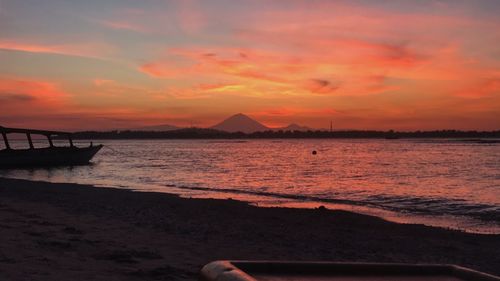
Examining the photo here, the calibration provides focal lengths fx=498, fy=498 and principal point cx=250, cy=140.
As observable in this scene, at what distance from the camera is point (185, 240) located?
10312 mm

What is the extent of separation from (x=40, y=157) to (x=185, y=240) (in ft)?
117

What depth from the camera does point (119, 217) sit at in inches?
535

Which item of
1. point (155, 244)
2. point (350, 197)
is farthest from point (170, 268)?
point (350, 197)

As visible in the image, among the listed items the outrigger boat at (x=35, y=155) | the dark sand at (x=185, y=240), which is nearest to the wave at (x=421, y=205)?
the dark sand at (x=185, y=240)

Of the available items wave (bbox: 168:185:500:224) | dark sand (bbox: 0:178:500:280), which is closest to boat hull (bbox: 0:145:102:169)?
wave (bbox: 168:185:500:224)

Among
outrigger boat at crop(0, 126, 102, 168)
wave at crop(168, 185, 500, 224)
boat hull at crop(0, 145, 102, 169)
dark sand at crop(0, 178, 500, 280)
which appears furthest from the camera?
boat hull at crop(0, 145, 102, 169)

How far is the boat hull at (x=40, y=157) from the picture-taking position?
41.1 m

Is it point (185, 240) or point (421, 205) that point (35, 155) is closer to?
point (421, 205)

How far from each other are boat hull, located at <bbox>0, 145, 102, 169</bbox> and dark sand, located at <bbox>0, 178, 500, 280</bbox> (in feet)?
88.5

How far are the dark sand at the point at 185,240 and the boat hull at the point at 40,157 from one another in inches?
1063

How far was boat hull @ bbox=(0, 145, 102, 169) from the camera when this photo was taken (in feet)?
135

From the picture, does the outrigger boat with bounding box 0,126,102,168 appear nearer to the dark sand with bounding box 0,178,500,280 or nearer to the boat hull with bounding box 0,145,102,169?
the boat hull with bounding box 0,145,102,169

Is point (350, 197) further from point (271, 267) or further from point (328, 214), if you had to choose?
point (271, 267)

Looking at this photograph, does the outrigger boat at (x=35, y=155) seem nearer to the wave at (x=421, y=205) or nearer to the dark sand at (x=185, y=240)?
the wave at (x=421, y=205)
